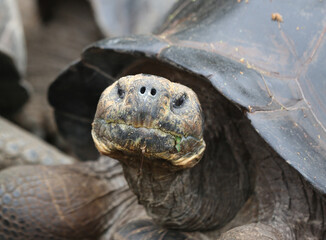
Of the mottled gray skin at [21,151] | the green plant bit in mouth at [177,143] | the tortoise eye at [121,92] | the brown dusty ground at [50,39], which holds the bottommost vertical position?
the brown dusty ground at [50,39]

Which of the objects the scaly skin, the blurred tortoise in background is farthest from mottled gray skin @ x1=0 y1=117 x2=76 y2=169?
the scaly skin

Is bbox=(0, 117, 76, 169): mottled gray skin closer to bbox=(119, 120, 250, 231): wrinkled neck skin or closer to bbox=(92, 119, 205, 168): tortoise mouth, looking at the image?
bbox=(119, 120, 250, 231): wrinkled neck skin

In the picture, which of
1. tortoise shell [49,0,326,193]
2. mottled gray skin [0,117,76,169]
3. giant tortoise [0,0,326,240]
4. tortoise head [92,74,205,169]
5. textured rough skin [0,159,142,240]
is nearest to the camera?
tortoise head [92,74,205,169]

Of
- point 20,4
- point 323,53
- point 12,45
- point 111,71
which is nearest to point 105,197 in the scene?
point 111,71

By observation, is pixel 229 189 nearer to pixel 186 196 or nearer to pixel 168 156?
pixel 186 196

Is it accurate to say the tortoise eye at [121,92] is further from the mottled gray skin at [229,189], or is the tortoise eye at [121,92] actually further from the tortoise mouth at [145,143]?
the mottled gray skin at [229,189]

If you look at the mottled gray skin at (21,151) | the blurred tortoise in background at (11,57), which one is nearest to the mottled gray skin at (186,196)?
the mottled gray skin at (21,151)

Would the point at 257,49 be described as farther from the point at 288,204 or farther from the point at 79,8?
the point at 79,8
